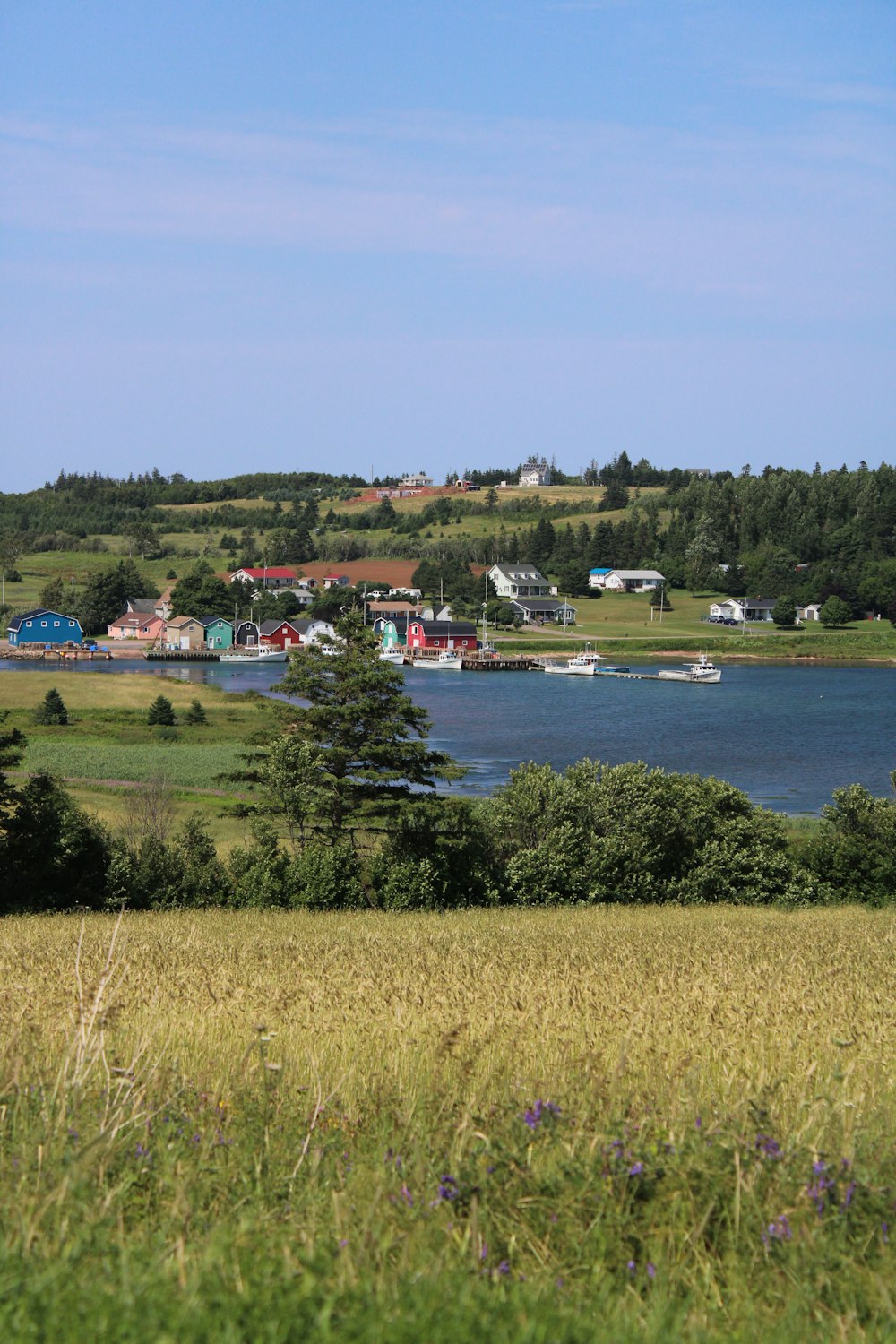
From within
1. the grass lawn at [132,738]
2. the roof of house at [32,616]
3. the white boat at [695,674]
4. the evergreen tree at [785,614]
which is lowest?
the grass lawn at [132,738]

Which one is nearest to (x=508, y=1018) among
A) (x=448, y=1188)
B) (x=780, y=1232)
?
(x=448, y=1188)

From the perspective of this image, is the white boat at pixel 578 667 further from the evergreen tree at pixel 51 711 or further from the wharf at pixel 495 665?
the evergreen tree at pixel 51 711

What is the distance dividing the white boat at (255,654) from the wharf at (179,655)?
1.12 meters

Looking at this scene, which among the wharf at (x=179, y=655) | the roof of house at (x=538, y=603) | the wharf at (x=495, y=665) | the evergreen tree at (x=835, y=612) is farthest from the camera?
the roof of house at (x=538, y=603)

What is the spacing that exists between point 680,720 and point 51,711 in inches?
1380

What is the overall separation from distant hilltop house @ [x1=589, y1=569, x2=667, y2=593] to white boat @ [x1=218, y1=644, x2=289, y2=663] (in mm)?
45526

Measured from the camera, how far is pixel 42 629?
117125mm

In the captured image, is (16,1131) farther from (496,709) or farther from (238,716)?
(496,709)

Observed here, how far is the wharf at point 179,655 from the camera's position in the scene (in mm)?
112562

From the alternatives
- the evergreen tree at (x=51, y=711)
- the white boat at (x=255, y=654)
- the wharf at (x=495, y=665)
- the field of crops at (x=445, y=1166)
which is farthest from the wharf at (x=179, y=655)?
the field of crops at (x=445, y=1166)

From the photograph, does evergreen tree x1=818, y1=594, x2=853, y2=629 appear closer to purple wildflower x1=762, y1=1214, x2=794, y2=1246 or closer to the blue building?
the blue building

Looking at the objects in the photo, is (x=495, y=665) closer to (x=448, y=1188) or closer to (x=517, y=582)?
(x=517, y=582)

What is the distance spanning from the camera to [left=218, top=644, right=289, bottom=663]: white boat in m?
117

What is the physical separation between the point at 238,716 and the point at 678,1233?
6594cm
